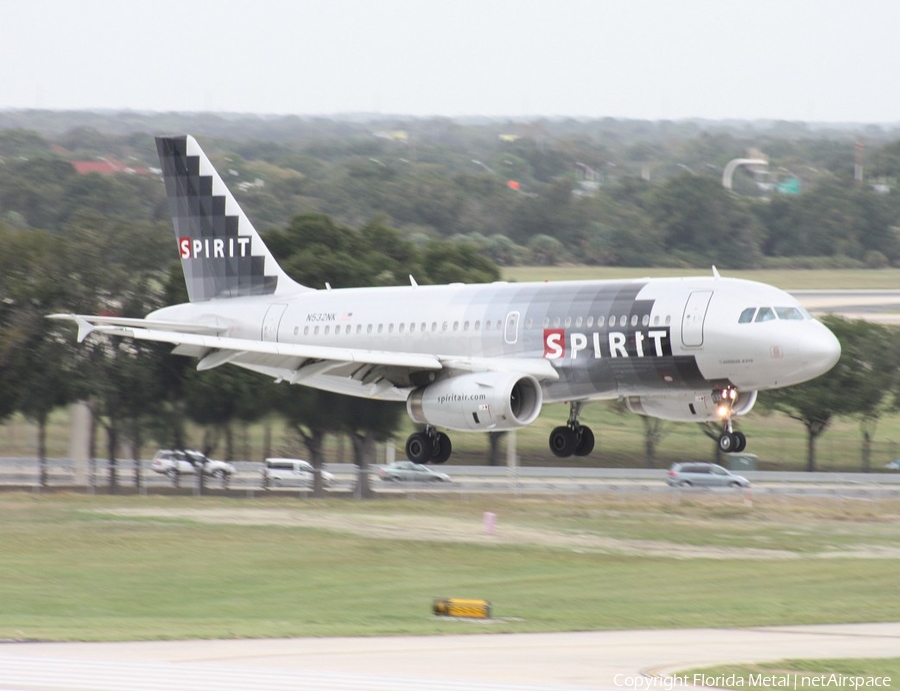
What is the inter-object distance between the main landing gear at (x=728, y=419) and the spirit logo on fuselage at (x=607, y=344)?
2.36 m

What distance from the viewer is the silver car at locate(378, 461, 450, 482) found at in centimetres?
7406

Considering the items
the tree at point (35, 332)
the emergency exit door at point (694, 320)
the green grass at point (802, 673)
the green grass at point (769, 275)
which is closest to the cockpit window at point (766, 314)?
the emergency exit door at point (694, 320)

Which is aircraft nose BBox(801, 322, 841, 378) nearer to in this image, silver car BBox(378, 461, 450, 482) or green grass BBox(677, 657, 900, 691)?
green grass BBox(677, 657, 900, 691)

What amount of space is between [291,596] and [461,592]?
472 centimetres

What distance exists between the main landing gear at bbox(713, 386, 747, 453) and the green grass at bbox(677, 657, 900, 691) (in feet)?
50.4

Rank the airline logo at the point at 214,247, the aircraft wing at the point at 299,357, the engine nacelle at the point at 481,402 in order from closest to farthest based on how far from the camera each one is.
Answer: the engine nacelle at the point at 481,402 < the aircraft wing at the point at 299,357 < the airline logo at the point at 214,247

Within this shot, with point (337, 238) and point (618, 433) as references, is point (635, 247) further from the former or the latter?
point (337, 238)

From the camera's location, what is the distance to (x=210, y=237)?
57781 millimetres

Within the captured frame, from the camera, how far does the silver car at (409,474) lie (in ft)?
243

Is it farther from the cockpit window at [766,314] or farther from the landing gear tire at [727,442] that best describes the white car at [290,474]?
the cockpit window at [766,314]

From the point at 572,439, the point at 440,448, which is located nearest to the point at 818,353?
the point at 572,439

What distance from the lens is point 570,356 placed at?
44.4 metres

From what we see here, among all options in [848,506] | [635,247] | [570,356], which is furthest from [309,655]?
[635,247]

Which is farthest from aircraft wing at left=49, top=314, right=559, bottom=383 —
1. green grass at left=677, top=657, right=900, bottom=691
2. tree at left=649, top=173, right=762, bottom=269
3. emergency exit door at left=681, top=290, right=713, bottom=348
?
tree at left=649, top=173, right=762, bottom=269
